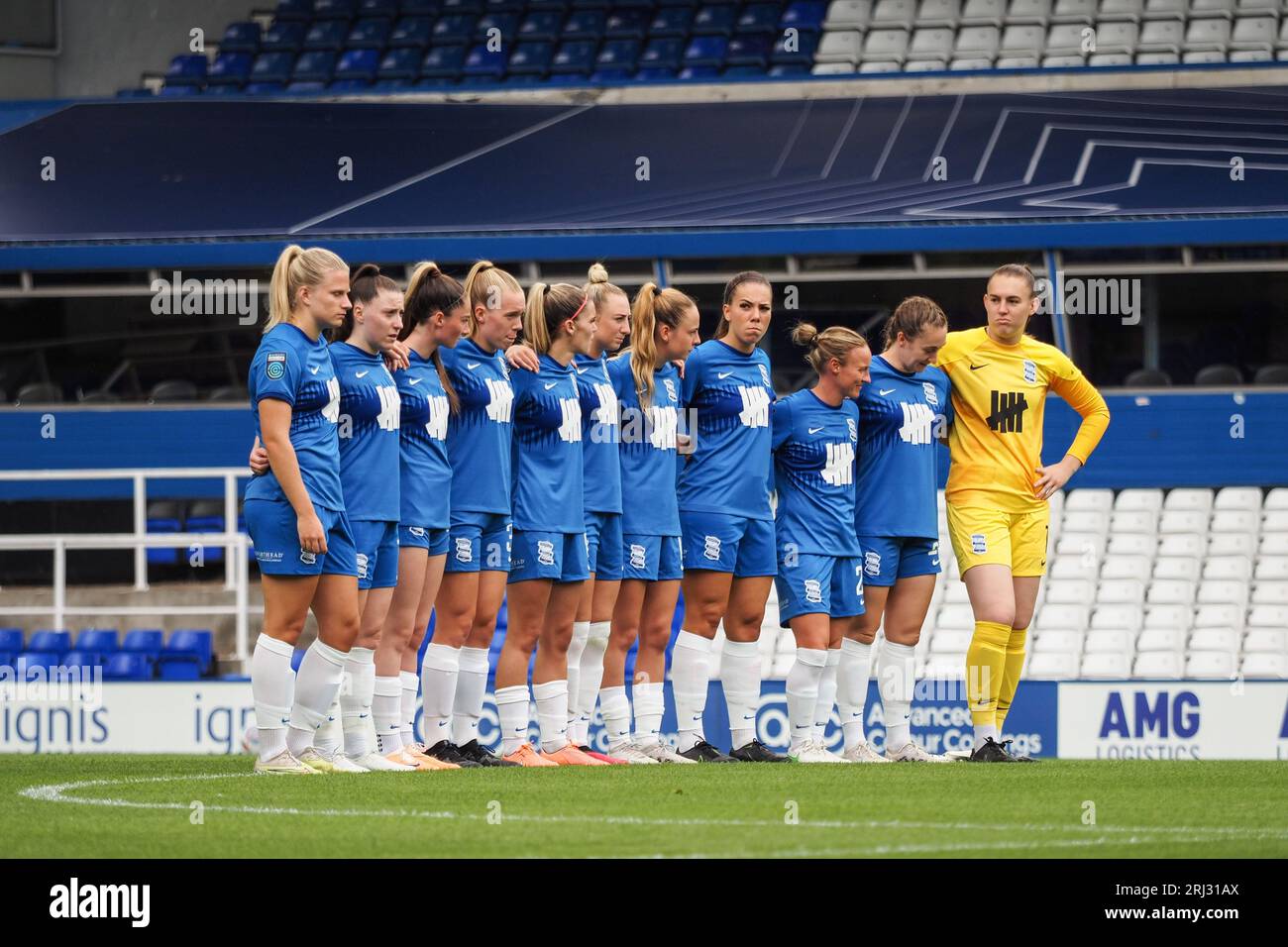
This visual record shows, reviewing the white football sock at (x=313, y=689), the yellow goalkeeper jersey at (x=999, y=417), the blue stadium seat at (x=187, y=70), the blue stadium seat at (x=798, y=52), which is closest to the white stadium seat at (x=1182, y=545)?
the blue stadium seat at (x=798, y=52)

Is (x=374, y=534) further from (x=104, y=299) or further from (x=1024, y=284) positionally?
(x=104, y=299)

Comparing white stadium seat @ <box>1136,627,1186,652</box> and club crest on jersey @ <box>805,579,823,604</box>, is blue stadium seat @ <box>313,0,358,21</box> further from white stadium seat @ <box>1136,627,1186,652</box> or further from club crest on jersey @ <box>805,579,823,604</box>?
club crest on jersey @ <box>805,579,823,604</box>

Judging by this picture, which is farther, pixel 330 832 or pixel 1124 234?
pixel 1124 234

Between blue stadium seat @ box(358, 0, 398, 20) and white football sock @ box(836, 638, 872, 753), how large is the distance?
16058 mm

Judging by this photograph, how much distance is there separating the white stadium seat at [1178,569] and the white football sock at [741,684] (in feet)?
25.7

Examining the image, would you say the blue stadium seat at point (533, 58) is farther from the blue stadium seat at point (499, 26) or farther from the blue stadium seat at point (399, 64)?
the blue stadium seat at point (399, 64)

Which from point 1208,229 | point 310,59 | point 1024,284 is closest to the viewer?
point 1024,284

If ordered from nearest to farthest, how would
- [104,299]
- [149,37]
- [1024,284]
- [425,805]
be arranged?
1. [425,805]
2. [1024,284]
3. [104,299]
4. [149,37]

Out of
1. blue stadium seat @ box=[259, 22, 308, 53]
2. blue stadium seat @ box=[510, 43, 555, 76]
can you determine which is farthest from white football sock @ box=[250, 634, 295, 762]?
blue stadium seat @ box=[259, 22, 308, 53]

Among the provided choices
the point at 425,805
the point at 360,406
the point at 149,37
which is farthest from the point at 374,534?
the point at 149,37

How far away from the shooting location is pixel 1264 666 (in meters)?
14.4

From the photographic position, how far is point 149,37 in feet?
79.3

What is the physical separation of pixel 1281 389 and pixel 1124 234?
1999 millimetres

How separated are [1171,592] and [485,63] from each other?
10086 millimetres
